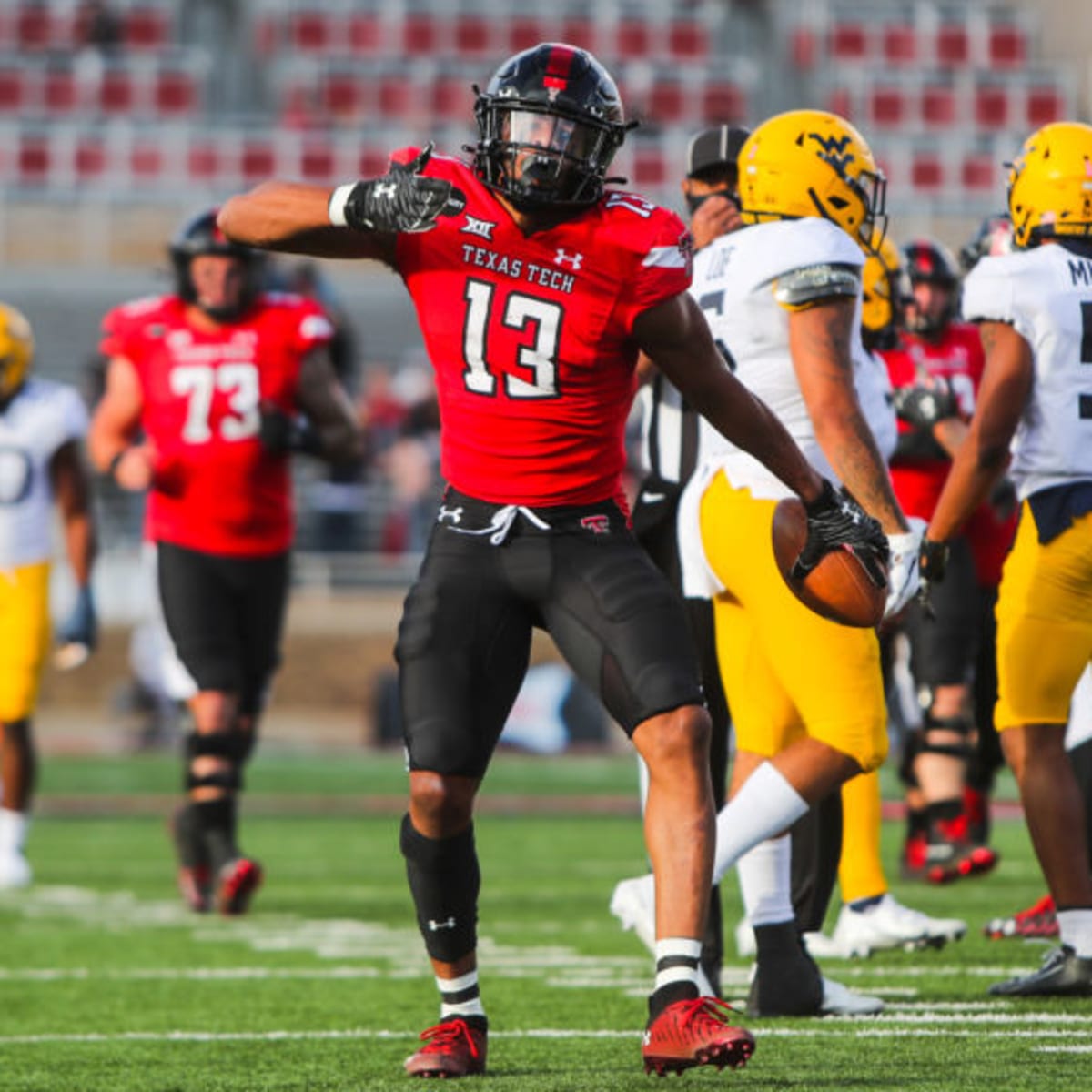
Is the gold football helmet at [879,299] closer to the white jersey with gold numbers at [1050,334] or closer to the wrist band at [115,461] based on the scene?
the white jersey with gold numbers at [1050,334]

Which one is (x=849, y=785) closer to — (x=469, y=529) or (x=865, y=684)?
(x=865, y=684)

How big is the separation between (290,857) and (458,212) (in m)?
6.27

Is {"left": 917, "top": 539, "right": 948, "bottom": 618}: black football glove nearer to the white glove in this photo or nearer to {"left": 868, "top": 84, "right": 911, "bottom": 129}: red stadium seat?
the white glove

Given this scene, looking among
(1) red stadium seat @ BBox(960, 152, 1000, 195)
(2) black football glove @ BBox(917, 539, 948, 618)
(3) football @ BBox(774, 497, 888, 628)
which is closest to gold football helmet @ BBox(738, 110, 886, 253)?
(2) black football glove @ BBox(917, 539, 948, 618)

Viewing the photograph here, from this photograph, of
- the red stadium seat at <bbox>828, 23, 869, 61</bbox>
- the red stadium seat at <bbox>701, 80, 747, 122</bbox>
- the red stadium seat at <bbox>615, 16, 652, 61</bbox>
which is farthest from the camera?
the red stadium seat at <bbox>615, 16, 652, 61</bbox>

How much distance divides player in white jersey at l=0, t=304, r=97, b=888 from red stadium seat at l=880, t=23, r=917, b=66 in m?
18.1

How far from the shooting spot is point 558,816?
12352 mm

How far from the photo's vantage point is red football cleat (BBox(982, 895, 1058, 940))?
6.64 metres

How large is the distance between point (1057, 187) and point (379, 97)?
20534 millimetres

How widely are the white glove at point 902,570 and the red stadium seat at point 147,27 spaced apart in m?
22.1

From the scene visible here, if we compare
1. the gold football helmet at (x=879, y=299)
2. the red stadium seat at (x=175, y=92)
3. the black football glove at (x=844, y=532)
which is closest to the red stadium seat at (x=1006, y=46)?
the red stadium seat at (x=175, y=92)

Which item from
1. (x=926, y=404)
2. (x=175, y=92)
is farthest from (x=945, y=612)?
(x=175, y=92)

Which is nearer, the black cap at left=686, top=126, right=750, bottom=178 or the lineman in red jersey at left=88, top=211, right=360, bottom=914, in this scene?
the black cap at left=686, top=126, right=750, bottom=178

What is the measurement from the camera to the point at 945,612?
8.38 metres
